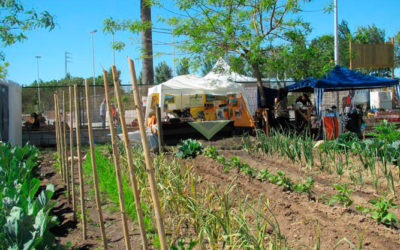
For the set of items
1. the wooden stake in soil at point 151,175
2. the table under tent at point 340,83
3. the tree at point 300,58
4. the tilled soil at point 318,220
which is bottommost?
the tilled soil at point 318,220

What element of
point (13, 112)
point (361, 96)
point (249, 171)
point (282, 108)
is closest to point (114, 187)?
point (249, 171)

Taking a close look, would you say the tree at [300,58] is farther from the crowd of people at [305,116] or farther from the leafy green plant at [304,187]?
the leafy green plant at [304,187]

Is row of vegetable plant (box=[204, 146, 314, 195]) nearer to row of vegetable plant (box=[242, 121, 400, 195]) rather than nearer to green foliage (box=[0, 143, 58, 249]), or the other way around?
row of vegetable plant (box=[242, 121, 400, 195])

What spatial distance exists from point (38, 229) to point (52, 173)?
4.88 meters

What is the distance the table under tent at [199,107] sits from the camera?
35.2 feet

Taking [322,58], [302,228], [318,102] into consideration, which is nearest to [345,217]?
[302,228]

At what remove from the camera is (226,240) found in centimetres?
247

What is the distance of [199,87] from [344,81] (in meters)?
4.43

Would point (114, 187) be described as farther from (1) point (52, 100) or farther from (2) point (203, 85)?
(1) point (52, 100)

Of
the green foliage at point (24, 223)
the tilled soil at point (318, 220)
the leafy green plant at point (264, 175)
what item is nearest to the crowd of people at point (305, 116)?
the leafy green plant at point (264, 175)

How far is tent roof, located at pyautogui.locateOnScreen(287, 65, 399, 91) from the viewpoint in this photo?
10867mm

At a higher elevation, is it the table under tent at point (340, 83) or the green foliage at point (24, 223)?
the table under tent at point (340, 83)

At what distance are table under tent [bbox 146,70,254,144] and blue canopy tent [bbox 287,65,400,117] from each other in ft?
7.65

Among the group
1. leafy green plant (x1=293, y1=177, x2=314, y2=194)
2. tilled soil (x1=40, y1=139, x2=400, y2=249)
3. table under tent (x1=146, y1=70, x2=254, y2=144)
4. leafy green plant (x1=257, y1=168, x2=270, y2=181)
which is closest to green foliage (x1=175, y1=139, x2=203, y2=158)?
table under tent (x1=146, y1=70, x2=254, y2=144)
